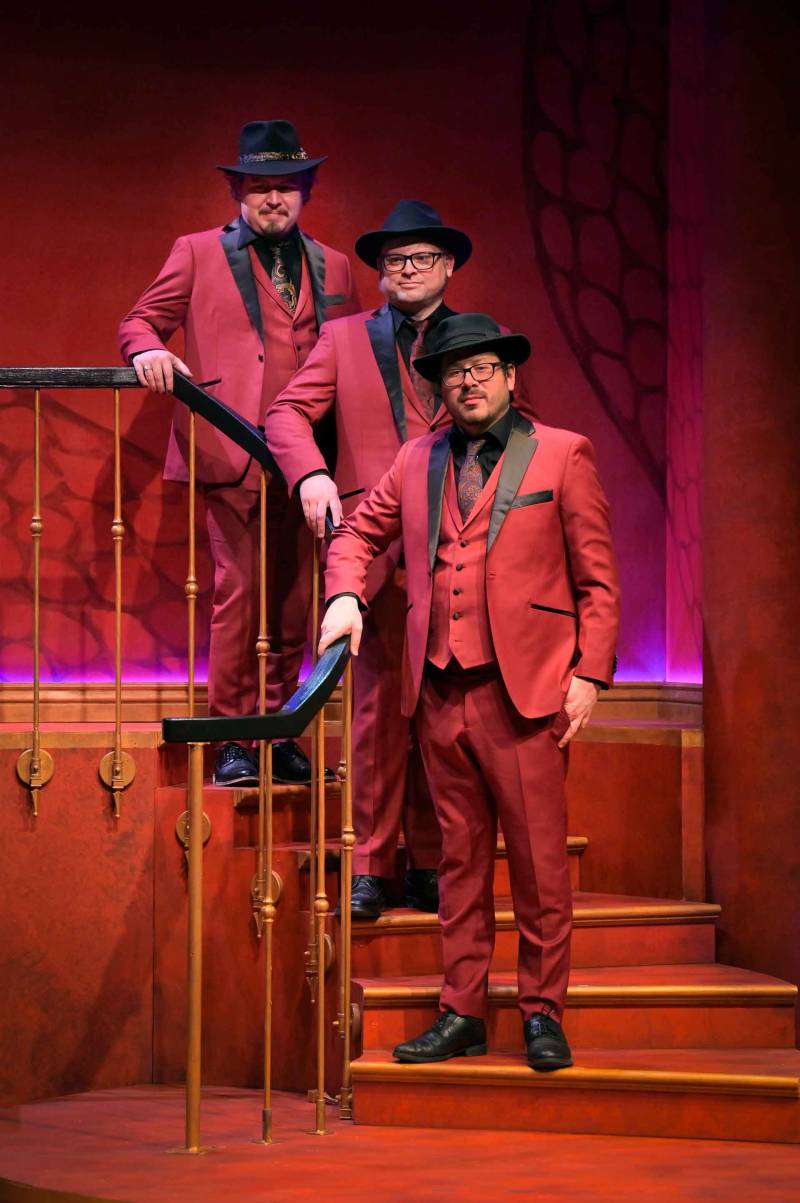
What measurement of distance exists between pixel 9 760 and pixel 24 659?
35.2 inches

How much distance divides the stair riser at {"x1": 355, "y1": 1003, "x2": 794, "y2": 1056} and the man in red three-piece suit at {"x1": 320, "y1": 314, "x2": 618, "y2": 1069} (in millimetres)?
123

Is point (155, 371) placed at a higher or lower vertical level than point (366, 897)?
higher

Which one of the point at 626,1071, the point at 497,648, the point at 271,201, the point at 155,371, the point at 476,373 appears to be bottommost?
the point at 626,1071

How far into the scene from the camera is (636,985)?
356 cm

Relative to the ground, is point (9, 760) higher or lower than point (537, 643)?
lower

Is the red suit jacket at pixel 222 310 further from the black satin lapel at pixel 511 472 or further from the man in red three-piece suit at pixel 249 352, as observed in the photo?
the black satin lapel at pixel 511 472

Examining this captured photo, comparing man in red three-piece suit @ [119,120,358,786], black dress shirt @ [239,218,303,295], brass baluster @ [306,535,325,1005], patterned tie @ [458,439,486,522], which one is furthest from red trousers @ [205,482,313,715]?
patterned tie @ [458,439,486,522]

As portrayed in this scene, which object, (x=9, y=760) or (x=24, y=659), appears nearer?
(x=9, y=760)

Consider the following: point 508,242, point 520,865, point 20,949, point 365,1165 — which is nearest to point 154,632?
point 20,949

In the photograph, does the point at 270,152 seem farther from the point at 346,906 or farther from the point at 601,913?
the point at 601,913

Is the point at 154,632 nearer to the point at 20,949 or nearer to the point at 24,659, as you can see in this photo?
the point at 24,659

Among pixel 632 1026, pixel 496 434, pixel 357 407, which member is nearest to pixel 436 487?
pixel 496 434

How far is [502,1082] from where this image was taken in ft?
10.7

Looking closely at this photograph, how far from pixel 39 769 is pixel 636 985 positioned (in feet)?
5.32
